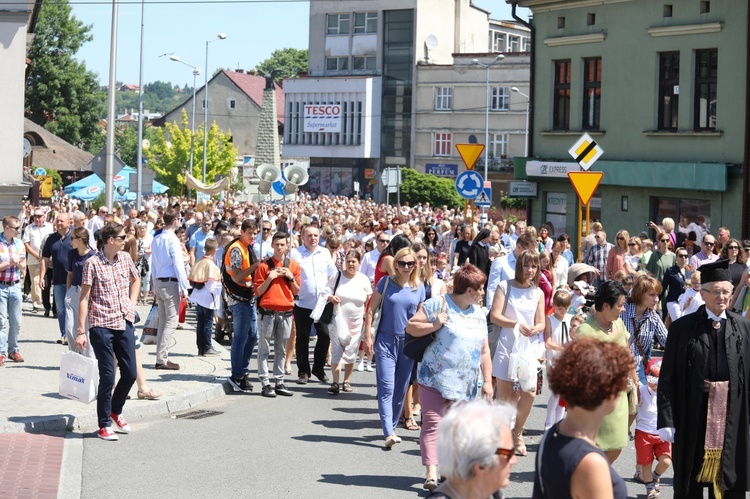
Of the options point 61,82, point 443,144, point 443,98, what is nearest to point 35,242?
point 61,82

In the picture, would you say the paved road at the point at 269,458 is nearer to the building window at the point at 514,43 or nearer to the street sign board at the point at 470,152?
the street sign board at the point at 470,152

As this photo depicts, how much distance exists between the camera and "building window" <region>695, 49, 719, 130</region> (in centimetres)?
2777

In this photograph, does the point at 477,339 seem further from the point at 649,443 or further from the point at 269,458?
the point at 269,458

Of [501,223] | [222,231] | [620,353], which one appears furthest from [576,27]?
[620,353]

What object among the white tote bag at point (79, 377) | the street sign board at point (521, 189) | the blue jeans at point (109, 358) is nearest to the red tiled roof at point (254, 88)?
the street sign board at point (521, 189)

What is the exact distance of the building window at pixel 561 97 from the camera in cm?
3241

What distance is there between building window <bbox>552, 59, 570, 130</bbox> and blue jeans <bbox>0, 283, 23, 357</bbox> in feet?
69.0

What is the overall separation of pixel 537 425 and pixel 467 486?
7.90 m

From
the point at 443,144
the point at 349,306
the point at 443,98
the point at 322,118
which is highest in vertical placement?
the point at 443,98

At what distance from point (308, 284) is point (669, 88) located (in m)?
17.9

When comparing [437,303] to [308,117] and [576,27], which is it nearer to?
[576,27]

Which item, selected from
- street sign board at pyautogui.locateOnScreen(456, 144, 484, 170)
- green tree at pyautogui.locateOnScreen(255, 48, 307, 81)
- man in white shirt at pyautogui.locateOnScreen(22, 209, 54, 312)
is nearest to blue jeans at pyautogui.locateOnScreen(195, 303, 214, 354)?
man in white shirt at pyautogui.locateOnScreen(22, 209, 54, 312)

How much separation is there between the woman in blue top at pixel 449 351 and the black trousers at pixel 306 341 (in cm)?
524

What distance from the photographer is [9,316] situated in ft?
46.5
